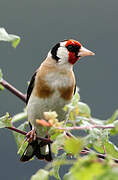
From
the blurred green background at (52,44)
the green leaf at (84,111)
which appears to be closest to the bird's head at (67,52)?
the green leaf at (84,111)

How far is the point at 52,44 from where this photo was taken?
10.8 m

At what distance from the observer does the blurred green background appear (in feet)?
31.9

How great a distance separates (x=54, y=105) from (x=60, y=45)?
0.31 metres

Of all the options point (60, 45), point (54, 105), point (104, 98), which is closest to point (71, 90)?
point (54, 105)

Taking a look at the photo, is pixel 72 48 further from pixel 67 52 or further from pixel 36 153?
pixel 36 153

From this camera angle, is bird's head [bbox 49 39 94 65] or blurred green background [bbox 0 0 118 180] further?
A: blurred green background [bbox 0 0 118 180]

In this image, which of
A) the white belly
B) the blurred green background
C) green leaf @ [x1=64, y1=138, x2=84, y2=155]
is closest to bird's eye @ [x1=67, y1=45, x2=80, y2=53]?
the white belly

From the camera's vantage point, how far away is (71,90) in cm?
179

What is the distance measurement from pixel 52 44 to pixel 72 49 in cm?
894

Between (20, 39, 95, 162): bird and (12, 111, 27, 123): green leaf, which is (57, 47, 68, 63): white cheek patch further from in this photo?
(12, 111, 27, 123): green leaf

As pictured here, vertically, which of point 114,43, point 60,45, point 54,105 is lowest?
point 114,43

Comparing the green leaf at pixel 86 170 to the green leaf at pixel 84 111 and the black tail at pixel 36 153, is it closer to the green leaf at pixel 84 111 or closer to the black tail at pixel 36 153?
the green leaf at pixel 84 111

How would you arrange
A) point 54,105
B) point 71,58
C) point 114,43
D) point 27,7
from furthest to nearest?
1. point 27,7
2. point 114,43
3. point 71,58
4. point 54,105

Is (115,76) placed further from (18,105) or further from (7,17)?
(7,17)
